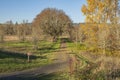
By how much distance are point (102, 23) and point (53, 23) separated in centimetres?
4826

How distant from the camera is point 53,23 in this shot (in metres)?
85.8

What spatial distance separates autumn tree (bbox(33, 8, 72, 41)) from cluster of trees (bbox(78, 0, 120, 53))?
149 ft

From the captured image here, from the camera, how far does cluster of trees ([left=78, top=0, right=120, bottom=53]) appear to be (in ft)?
123

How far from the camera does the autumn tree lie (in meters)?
84.9

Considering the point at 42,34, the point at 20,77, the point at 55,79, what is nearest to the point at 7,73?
the point at 20,77

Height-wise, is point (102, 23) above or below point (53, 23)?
below

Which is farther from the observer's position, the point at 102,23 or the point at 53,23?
the point at 53,23

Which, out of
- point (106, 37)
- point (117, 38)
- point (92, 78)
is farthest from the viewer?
point (106, 37)

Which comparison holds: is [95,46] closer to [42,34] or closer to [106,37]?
[106,37]

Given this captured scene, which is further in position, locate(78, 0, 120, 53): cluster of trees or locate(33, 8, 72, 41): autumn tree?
locate(33, 8, 72, 41): autumn tree

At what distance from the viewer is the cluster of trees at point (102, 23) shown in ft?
123

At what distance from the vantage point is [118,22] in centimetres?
3809

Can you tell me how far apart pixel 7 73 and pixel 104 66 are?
30.4 feet

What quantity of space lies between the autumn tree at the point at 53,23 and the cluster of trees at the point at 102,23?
4547cm
